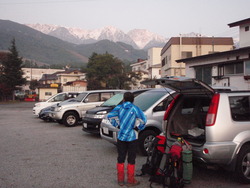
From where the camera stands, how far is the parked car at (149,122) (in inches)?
264

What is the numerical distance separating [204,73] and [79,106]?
11341 millimetres

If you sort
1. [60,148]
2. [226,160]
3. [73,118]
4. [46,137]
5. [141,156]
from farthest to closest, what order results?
1. [73,118]
2. [46,137]
3. [60,148]
4. [141,156]
5. [226,160]

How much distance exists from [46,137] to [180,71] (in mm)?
30395

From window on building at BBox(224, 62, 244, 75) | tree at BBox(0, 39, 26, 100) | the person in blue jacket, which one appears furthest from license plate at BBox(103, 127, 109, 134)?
tree at BBox(0, 39, 26, 100)

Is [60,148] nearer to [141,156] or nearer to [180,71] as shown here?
[141,156]

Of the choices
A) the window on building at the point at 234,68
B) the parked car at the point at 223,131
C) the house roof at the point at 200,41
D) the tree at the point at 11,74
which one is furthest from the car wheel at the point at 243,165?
the tree at the point at 11,74

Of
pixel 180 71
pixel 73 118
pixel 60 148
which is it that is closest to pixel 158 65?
pixel 180 71

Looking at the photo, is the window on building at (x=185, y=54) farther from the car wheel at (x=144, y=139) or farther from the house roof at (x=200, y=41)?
the car wheel at (x=144, y=139)

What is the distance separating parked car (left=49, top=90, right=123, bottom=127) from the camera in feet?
41.1

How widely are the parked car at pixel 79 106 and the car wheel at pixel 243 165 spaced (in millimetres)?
8341

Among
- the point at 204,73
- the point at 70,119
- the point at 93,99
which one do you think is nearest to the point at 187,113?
the point at 93,99

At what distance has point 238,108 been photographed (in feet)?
15.9

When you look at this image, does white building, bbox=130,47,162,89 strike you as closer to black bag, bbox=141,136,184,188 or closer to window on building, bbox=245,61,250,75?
window on building, bbox=245,61,250,75

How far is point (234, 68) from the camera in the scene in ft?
56.0
